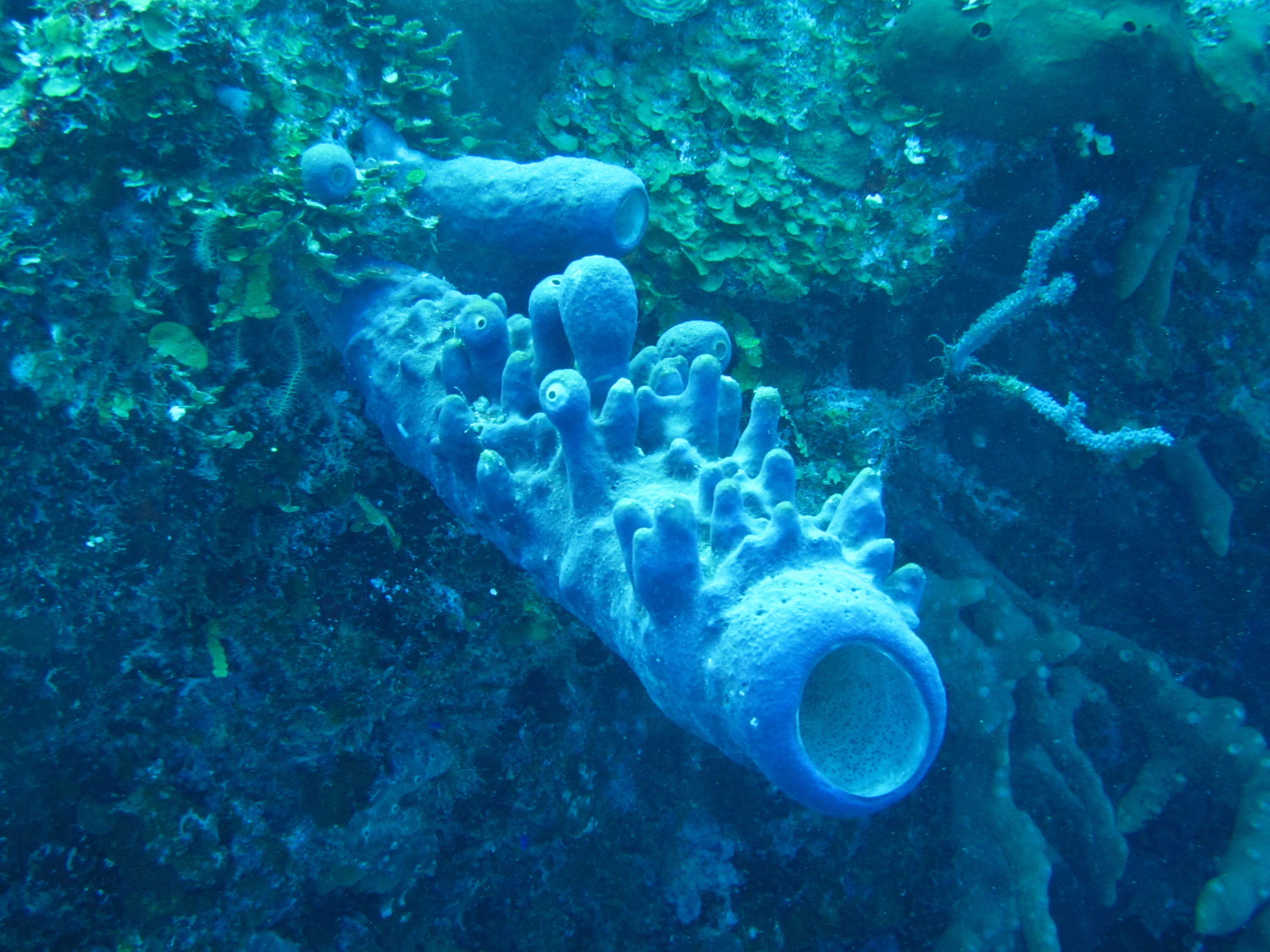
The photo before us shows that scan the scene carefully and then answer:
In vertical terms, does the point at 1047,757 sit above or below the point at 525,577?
below

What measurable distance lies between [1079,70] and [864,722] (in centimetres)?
417

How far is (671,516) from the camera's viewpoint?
1788 millimetres

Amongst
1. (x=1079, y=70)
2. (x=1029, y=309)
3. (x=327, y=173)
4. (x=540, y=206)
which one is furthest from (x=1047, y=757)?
(x=327, y=173)

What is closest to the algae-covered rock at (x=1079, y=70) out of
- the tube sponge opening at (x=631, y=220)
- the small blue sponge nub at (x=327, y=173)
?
the tube sponge opening at (x=631, y=220)

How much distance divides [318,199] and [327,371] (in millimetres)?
764

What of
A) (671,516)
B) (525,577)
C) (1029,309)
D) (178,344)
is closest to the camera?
(671,516)

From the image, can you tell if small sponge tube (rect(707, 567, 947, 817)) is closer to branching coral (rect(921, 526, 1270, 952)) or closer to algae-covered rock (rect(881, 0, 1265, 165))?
branching coral (rect(921, 526, 1270, 952))

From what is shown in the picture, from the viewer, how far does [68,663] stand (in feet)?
8.26

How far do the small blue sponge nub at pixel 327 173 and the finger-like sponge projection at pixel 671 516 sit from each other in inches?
15.9

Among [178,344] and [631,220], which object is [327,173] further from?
[631,220]

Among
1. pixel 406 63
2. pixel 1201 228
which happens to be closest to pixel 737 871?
pixel 406 63

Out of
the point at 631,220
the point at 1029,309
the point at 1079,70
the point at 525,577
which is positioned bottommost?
the point at 525,577

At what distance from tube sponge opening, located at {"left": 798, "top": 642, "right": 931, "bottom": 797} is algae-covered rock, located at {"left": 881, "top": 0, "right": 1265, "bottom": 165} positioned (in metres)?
3.68

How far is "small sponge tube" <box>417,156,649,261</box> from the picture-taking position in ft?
8.87
